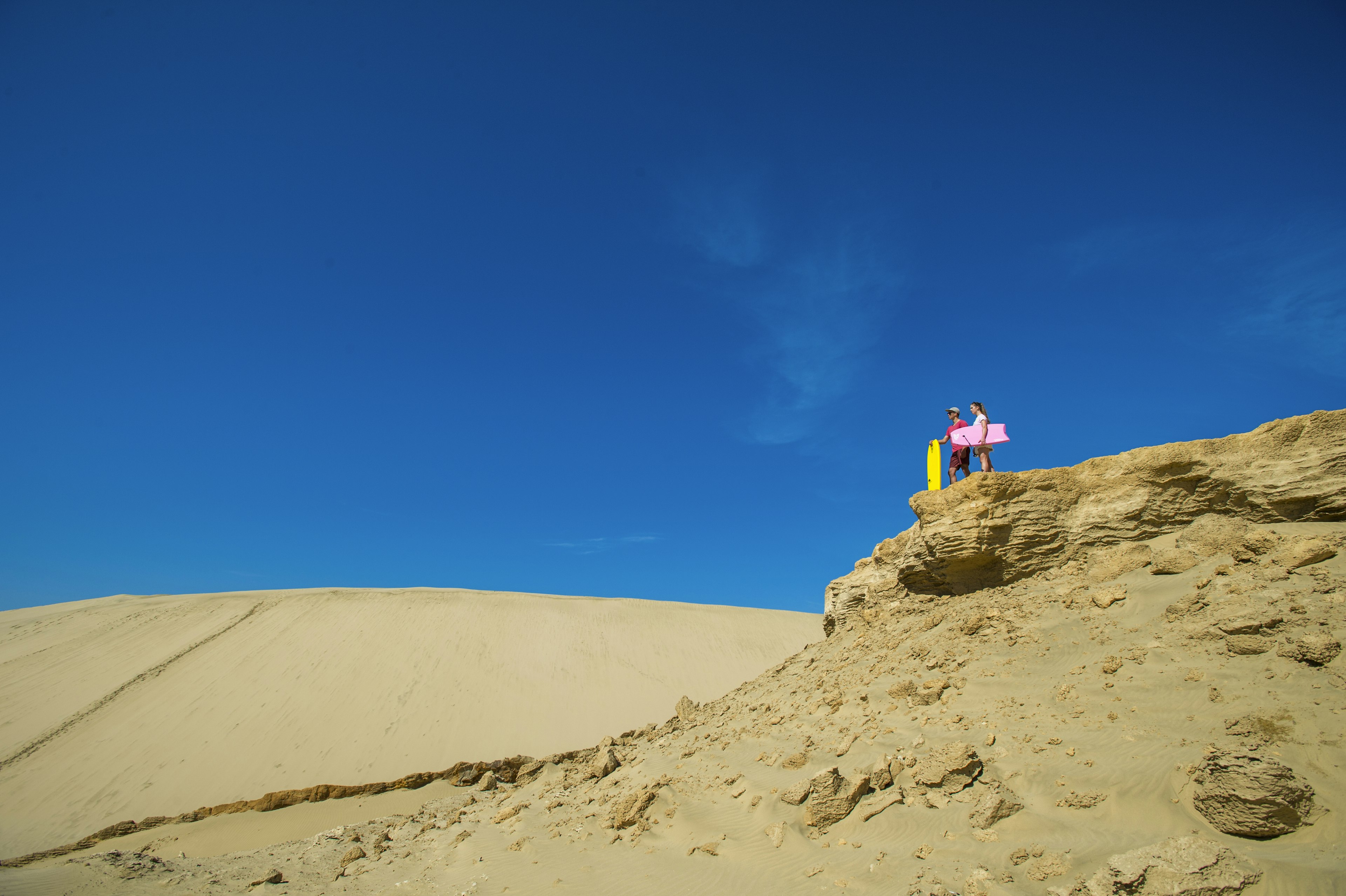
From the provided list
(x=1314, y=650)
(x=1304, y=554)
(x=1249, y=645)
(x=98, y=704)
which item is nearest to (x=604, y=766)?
(x=1249, y=645)

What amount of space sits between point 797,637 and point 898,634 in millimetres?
25334

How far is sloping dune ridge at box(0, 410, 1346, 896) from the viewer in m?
3.79

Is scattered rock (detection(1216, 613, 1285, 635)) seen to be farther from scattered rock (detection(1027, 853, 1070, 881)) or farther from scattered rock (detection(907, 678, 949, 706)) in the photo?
scattered rock (detection(1027, 853, 1070, 881))

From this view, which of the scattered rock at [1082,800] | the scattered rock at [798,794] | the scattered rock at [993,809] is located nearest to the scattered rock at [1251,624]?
the scattered rock at [1082,800]

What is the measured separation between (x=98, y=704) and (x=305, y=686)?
5.29 meters

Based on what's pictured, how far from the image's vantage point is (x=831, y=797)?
512cm

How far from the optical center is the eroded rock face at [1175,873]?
3166mm

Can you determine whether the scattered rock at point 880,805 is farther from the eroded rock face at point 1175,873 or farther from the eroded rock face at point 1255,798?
the eroded rock face at point 1255,798

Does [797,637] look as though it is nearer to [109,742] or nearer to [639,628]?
[639,628]

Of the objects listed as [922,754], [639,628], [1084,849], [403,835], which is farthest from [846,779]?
[639,628]

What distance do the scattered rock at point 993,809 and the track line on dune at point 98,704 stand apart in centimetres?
2155

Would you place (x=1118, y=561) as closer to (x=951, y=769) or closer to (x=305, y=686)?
(x=951, y=769)

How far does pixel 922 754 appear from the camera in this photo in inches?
211

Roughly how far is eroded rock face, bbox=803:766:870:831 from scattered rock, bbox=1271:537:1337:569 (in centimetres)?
410
